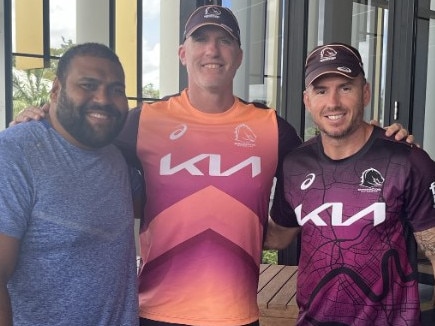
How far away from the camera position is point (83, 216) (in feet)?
5.37

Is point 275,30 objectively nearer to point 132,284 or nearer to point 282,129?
point 282,129

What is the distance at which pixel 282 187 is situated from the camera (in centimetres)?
226

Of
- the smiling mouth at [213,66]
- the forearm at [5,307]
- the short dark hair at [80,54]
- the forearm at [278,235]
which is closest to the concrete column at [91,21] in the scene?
the smiling mouth at [213,66]

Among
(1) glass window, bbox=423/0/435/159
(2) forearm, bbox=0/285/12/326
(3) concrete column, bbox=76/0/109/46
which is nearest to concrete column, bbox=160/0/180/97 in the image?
(3) concrete column, bbox=76/0/109/46

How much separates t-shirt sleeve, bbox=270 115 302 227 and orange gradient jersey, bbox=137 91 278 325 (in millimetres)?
71

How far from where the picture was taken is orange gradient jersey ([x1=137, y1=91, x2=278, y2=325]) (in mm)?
2059

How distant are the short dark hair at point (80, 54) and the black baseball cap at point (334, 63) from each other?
2.46 ft

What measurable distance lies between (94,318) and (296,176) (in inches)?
36.8

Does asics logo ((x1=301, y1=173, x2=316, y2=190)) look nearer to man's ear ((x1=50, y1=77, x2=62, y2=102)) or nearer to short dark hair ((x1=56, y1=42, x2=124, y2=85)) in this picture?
short dark hair ((x1=56, y1=42, x2=124, y2=85))

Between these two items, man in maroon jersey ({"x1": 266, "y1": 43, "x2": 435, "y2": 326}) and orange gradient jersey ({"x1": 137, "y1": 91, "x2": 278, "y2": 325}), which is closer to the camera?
man in maroon jersey ({"x1": 266, "y1": 43, "x2": 435, "y2": 326})

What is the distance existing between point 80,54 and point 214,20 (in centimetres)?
70

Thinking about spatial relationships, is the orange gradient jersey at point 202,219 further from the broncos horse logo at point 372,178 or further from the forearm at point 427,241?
the forearm at point 427,241

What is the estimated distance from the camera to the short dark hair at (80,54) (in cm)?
172

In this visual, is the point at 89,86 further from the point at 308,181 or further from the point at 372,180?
the point at 372,180
